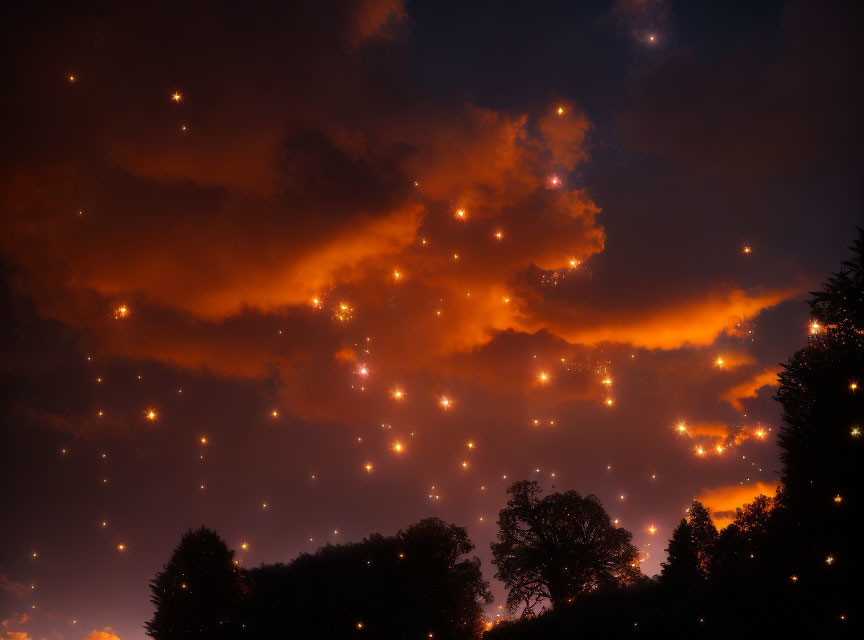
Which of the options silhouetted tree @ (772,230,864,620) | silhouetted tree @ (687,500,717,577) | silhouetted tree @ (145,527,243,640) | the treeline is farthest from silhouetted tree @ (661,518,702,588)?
silhouetted tree @ (145,527,243,640)

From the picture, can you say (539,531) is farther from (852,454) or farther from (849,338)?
(849,338)

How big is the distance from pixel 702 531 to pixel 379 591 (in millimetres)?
31592

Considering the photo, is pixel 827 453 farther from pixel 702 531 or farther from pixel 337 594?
pixel 337 594

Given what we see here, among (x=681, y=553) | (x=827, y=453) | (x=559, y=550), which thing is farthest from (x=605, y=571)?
(x=827, y=453)

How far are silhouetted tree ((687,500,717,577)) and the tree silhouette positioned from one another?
34.1ft

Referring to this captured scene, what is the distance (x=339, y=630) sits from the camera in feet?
97.5

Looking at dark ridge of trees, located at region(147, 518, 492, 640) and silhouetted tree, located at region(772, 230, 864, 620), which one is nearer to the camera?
silhouetted tree, located at region(772, 230, 864, 620)

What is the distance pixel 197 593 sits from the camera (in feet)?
103

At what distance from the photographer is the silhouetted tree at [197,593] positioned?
30.4 metres

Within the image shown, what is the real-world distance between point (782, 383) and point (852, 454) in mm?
5921

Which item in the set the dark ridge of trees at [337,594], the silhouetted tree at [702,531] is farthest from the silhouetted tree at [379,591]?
the silhouetted tree at [702,531]

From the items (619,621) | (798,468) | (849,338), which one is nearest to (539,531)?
(619,621)

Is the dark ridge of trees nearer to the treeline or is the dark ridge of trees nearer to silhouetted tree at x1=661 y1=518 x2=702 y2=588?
the treeline

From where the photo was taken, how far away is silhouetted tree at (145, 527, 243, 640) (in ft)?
99.9
